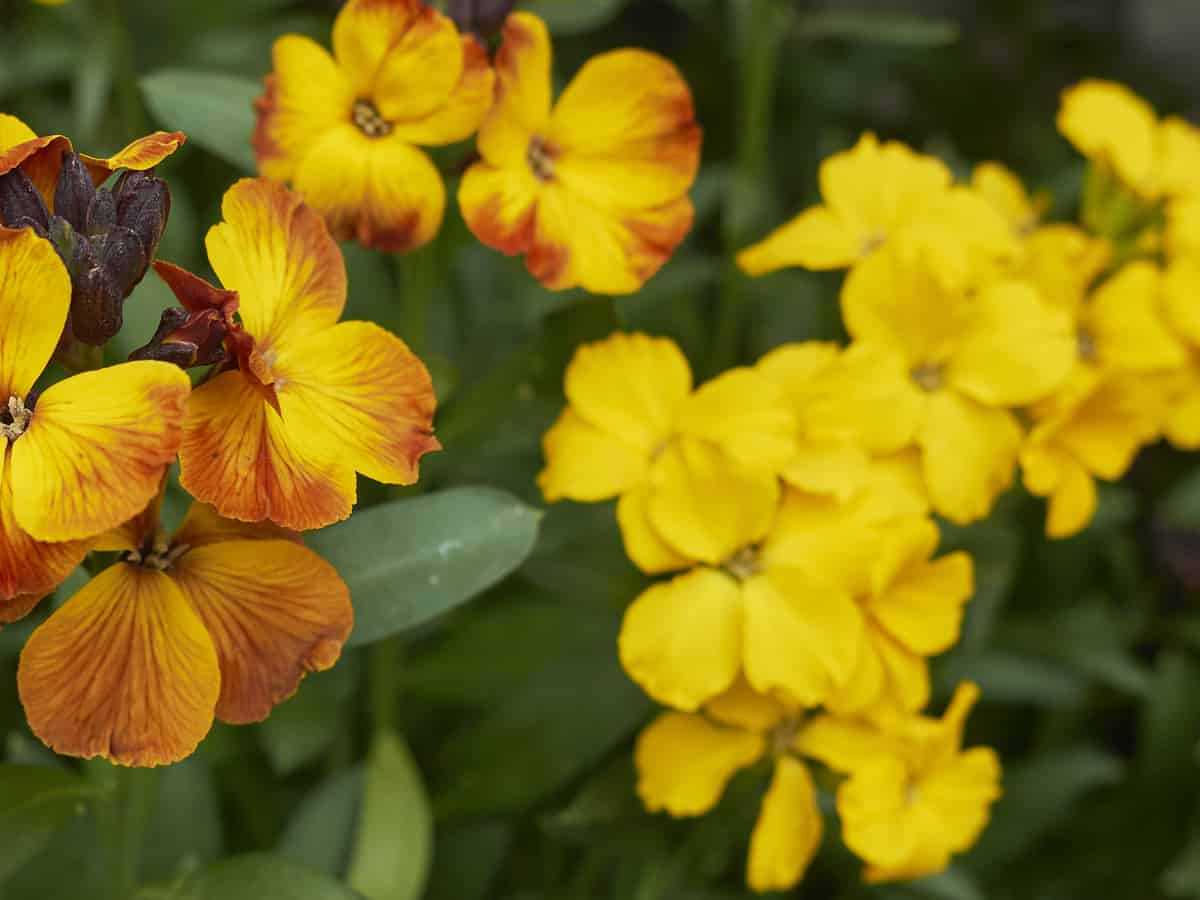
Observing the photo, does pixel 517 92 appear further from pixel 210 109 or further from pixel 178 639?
pixel 178 639

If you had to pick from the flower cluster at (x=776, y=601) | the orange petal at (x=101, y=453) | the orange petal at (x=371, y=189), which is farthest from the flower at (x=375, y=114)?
the orange petal at (x=101, y=453)

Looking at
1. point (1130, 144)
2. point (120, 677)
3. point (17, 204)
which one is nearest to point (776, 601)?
point (120, 677)

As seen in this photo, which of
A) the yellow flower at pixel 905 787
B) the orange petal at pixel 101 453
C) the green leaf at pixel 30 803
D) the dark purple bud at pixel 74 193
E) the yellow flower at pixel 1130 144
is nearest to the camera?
the orange petal at pixel 101 453

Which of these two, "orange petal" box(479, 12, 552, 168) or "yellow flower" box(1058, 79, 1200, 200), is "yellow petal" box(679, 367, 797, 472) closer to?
"orange petal" box(479, 12, 552, 168)

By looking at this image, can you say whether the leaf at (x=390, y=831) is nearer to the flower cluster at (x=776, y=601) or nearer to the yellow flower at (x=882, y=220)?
the flower cluster at (x=776, y=601)

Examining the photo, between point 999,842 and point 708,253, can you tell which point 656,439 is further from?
point 708,253

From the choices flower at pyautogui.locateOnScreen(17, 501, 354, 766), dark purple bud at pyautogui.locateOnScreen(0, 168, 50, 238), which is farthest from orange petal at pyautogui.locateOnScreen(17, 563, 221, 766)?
dark purple bud at pyautogui.locateOnScreen(0, 168, 50, 238)
